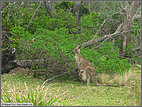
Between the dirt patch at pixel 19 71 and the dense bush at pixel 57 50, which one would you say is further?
the dirt patch at pixel 19 71

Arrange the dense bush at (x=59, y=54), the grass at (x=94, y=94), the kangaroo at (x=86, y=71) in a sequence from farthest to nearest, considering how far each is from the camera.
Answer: the dense bush at (x=59, y=54)
the kangaroo at (x=86, y=71)
the grass at (x=94, y=94)

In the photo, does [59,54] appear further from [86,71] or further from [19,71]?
[19,71]

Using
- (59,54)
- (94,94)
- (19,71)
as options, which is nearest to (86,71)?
(59,54)

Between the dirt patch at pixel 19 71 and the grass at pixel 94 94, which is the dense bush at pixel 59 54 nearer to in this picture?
the grass at pixel 94 94

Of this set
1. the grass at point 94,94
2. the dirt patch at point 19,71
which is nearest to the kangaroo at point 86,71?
the grass at point 94,94

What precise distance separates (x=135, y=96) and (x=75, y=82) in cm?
462

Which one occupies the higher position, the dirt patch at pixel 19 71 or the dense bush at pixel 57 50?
the dense bush at pixel 57 50

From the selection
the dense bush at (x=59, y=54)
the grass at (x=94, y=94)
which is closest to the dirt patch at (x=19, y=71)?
the dense bush at (x=59, y=54)

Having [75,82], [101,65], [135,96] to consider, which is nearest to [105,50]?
[101,65]

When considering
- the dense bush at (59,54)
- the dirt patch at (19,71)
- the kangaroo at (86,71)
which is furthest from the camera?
the dirt patch at (19,71)

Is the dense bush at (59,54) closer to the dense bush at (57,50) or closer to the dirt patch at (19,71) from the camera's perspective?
the dense bush at (57,50)

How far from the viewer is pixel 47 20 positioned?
13.8 m

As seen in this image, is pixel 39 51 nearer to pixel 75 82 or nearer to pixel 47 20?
pixel 75 82

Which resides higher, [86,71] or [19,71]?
[86,71]
